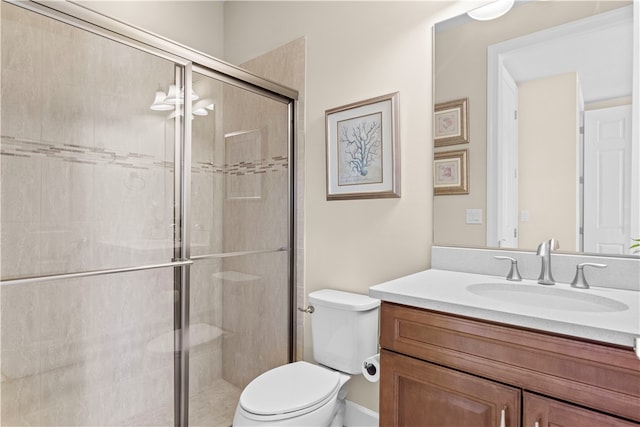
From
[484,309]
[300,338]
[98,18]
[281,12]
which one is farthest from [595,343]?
[281,12]

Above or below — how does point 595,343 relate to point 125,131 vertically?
below

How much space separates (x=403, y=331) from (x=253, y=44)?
2119 millimetres

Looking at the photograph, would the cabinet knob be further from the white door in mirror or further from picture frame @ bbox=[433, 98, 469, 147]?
picture frame @ bbox=[433, 98, 469, 147]

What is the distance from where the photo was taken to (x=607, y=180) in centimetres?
119

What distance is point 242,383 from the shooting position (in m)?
2.00

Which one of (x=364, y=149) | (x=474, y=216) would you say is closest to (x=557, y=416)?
(x=474, y=216)

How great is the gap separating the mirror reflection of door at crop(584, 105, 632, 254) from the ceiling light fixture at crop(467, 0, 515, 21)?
0.53 m

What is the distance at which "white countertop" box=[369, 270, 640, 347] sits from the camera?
0.79 metres

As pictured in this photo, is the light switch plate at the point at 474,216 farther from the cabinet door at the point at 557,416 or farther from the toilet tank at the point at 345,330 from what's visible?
the cabinet door at the point at 557,416

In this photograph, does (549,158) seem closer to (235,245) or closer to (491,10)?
(491,10)

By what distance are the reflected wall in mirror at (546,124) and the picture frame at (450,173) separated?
3 cm

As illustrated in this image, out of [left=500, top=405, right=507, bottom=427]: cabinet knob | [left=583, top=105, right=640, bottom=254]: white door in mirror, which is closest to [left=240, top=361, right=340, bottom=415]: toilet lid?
[left=500, top=405, right=507, bottom=427]: cabinet knob

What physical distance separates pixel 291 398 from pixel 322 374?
0.78ft

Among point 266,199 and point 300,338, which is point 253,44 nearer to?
point 266,199
